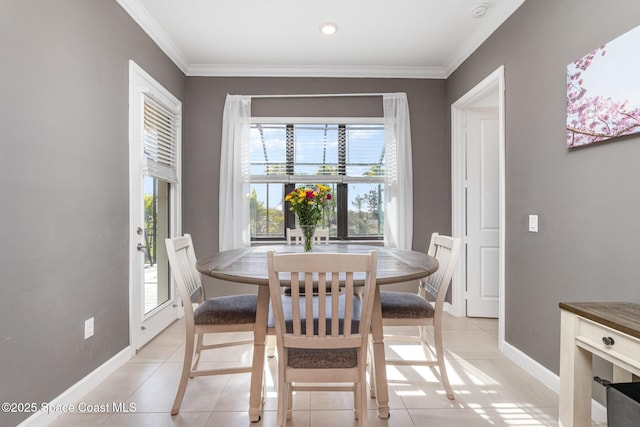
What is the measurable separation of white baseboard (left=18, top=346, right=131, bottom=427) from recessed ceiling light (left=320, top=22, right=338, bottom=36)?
9.96 feet

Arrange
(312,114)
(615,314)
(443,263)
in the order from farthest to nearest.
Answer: (312,114) → (443,263) → (615,314)

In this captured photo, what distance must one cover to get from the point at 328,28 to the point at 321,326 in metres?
2.56

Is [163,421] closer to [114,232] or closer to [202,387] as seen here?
[202,387]

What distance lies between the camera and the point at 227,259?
208 cm

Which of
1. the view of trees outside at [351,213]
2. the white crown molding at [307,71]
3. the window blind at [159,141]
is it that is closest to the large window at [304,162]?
the view of trees outside at [351,213]

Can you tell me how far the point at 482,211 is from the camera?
3.52 meters

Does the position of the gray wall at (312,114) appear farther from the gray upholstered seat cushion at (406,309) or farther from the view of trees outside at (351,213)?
the gray upholstered seat cushion at (406,309)

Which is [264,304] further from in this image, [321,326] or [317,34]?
[317,34]

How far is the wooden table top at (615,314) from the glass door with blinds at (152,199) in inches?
110

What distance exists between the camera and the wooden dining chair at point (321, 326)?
1.32 meters

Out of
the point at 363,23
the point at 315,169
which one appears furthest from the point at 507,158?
the point at 315,169

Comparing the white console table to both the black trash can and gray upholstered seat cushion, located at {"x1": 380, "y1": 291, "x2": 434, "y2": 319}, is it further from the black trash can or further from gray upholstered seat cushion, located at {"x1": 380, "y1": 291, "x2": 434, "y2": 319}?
Result: gray upholstered seat cushion, located at {"x1": 380, "y1": 291, "x2": 434, "y2": 319}

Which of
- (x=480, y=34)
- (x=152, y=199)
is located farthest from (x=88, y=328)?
(x=480, y=34)

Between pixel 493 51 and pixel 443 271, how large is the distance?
1.99 meters
